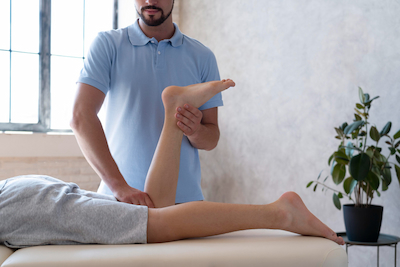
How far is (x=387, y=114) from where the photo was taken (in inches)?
82.4

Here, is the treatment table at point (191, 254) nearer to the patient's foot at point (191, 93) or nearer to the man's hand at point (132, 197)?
the man's hand at point (132, 197)

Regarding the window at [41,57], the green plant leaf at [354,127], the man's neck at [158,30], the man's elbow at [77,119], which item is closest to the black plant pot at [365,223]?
the green plant leaf at [354,127]

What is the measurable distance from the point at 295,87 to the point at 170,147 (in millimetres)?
1552

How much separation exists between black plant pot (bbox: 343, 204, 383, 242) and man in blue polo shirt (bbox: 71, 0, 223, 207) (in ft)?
2.74

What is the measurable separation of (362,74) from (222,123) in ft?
4.91

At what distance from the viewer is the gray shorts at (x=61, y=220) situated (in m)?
0.98

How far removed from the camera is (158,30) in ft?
5.60

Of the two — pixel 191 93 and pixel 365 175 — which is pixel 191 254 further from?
pixel 365 175

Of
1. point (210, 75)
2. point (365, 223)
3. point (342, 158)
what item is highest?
point (210, 75)

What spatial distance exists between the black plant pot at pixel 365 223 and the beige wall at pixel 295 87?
252mm

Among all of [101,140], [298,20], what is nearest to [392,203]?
[298,20]

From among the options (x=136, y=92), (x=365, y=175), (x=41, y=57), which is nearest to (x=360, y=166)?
(x=365, y=175)

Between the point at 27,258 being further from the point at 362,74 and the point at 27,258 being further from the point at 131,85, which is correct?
the point at 362,74

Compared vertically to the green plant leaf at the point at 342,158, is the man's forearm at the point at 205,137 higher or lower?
higher
